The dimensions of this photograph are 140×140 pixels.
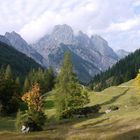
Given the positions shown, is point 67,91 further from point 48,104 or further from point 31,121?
point 48,104

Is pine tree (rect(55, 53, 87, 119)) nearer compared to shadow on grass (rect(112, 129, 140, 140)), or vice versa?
shadow on grass (rect(112, 129, 140, 140))

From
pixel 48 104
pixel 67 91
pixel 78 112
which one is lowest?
pixel 78 112

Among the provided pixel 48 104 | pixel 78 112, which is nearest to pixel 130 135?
pixel 78 112

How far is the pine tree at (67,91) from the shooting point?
108 meters

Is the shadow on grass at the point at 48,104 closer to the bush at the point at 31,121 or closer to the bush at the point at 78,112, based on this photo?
the bush at the point at 78,112

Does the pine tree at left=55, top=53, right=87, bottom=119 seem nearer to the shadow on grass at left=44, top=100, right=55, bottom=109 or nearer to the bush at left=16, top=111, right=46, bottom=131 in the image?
the bush at left=16, top=111, right=46, bottom=131

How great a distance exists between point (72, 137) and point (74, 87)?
175 feet

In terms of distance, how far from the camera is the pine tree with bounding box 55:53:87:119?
354 feet

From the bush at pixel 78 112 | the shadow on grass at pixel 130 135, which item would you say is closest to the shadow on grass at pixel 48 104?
the bush at pixel 78 112

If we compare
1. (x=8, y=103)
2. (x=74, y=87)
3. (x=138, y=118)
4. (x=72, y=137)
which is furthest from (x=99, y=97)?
(x=72, y=137)

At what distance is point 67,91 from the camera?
109438 mm

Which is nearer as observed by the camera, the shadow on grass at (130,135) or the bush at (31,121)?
the shadow on grass at (130,135)

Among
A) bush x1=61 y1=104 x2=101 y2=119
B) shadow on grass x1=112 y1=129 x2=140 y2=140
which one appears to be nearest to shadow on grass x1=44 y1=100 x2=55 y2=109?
bush x1=61 y1=104 x2=101 y2=119

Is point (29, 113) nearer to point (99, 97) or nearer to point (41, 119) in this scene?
point (41, 119)
